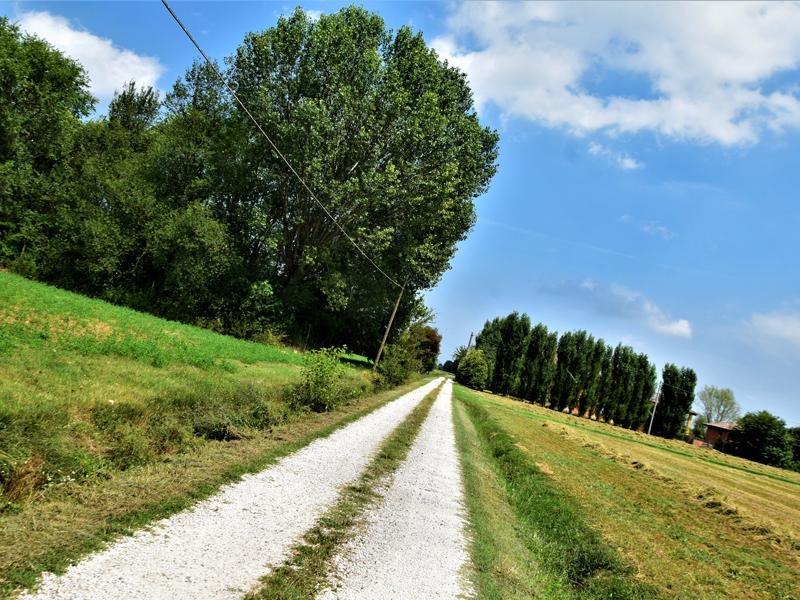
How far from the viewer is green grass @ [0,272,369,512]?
17.8 feet

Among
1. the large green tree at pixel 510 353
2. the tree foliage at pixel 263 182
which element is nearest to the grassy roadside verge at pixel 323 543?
the tree foliage at pixel 263 182

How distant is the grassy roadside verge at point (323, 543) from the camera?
13.5ft

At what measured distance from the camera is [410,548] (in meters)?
5.94

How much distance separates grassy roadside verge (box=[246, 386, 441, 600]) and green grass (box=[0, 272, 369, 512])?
2615 mm

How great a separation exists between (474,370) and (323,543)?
63495 mm

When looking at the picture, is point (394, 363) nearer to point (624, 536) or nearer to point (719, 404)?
point (624, 536)

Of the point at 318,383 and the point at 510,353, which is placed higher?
the point at 510,353

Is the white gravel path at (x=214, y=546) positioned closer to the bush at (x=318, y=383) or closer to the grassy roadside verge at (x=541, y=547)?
the grassy roadside verge at (x=541, y=547)

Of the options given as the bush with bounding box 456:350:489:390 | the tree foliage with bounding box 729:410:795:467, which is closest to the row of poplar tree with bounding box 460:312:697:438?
the bush with bounding box 456:350:489:390

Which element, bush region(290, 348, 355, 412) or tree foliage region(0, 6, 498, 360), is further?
tree foliage region(0, 6, 498, 360)

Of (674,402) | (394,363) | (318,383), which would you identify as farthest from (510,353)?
(318,383)

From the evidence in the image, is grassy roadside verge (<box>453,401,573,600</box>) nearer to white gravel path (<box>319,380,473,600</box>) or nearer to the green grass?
white gravel path (<box>319,380,473,600</box>)

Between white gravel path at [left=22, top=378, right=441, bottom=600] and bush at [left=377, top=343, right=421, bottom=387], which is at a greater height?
bush at [left=377, top=343, right=421, bottom=387]

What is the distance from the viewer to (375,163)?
30.1m
